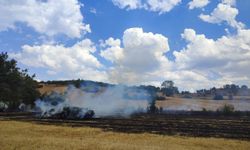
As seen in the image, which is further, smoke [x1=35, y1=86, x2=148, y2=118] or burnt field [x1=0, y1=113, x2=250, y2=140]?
smoke [x1=35, y1=86, x2=148, y2=118]

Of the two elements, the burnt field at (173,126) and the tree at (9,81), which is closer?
the burnt field at (173,126)

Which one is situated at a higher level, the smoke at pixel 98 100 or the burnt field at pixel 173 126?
the smoke at pixel 98 100

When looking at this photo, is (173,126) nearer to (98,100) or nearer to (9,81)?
(9,81)

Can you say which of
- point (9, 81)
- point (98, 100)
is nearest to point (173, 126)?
point (9, 81)

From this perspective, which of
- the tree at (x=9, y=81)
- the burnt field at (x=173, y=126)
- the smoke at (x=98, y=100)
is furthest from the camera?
the smoke at (x=98, y=100)

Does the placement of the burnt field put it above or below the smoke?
below

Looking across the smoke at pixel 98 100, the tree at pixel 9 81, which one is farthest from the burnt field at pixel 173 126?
the smoke at pixel 98 100

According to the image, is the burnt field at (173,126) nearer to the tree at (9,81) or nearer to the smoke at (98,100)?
the tree at (9,81)

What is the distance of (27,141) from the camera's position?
1351 inches

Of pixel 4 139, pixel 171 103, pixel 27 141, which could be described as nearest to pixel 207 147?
pixel 27 141

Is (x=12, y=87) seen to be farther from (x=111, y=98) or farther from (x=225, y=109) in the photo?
(x=225, y=109)

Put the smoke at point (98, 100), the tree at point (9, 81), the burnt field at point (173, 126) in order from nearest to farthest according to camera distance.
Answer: the burnt field at point (173, 126), the tree at point (9, 81), the smoke at point (98, 100)

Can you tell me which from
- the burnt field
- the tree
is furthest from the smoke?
the burnt field

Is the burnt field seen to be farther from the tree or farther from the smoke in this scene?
the smoke
